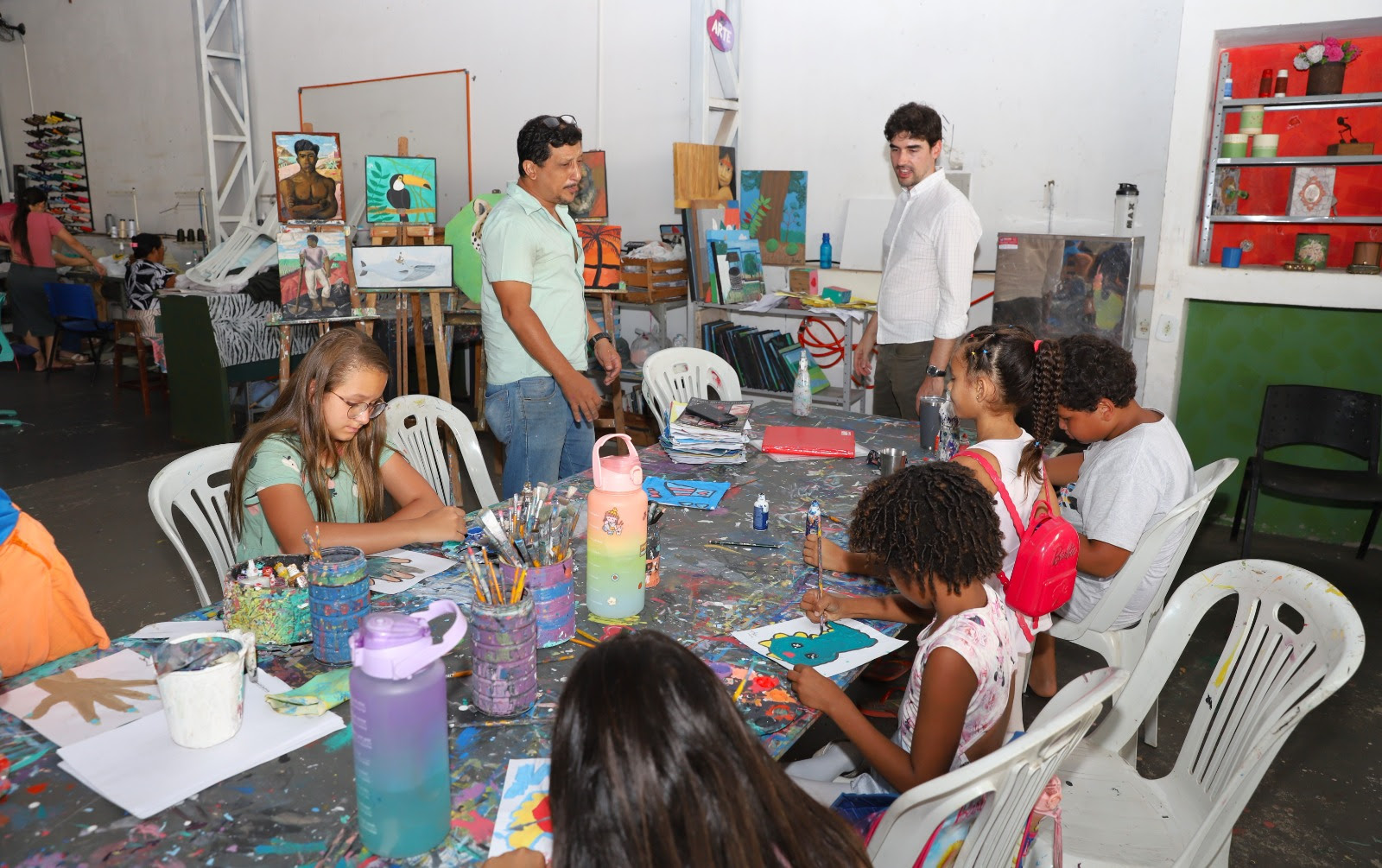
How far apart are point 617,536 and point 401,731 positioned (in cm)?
65

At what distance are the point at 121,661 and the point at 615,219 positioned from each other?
16.8 ft

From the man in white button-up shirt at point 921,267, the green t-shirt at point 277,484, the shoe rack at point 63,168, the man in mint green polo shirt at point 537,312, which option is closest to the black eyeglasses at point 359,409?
the green t-shirt at point 277,484

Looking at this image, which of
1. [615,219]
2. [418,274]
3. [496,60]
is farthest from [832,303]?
[496,60]

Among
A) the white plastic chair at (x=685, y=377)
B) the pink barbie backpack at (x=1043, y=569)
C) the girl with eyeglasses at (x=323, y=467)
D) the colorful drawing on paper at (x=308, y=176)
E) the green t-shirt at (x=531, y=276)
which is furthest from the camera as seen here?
the colorful drawing on paper at (x=308, y=176)

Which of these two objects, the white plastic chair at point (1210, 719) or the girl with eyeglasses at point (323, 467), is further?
the girl with eyeglasses at point (323, 467)

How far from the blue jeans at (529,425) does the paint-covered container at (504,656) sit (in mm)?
1763

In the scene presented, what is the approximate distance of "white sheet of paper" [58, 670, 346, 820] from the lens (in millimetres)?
1122

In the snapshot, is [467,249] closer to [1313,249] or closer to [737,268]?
[737,268]

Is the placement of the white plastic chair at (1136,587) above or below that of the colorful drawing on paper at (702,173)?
below

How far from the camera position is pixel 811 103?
5352mm

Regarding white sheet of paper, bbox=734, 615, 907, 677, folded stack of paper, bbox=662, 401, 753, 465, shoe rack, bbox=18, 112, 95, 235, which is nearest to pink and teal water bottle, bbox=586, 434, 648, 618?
white sheet of paper, bbox=734, 615, 907, 677

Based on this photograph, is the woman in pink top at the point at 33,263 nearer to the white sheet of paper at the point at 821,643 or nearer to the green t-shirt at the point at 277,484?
the green t-shirt at the point at 277,484

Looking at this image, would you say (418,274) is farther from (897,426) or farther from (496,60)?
(897,426)

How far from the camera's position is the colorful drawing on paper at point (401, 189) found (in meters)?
5.96
